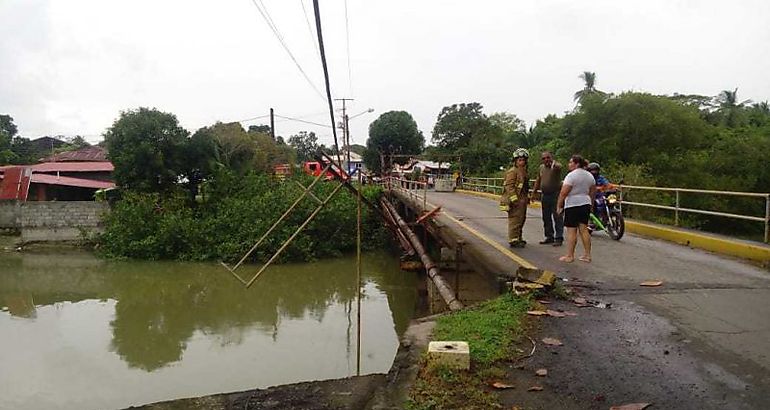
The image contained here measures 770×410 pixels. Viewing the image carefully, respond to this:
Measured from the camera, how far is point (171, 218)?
23.3 meters

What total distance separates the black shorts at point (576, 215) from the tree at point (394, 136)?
4533 cm

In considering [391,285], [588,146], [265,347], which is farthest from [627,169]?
[265,347]

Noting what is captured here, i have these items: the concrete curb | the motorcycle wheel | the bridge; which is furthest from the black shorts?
the motorcycle wheel

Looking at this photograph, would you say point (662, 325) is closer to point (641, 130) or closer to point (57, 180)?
point (641, 130)

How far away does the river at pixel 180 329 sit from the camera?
9.40 meters

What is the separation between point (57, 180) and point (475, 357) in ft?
110

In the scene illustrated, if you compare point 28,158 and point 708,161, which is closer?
point 708,161

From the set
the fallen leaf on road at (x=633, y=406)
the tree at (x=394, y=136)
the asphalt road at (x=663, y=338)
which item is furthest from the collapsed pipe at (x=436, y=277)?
the tree at (x=394, y=136)

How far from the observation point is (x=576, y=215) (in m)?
7.23

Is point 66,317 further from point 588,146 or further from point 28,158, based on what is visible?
point 28,158

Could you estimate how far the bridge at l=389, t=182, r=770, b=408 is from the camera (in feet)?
11.3

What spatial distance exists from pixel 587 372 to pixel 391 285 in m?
13.9

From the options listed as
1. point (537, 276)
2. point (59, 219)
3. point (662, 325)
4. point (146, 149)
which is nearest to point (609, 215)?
point (537, 276)

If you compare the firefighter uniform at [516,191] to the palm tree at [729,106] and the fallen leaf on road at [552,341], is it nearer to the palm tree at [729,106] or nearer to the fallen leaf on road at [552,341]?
the fallen leaf on road at [552,341]
